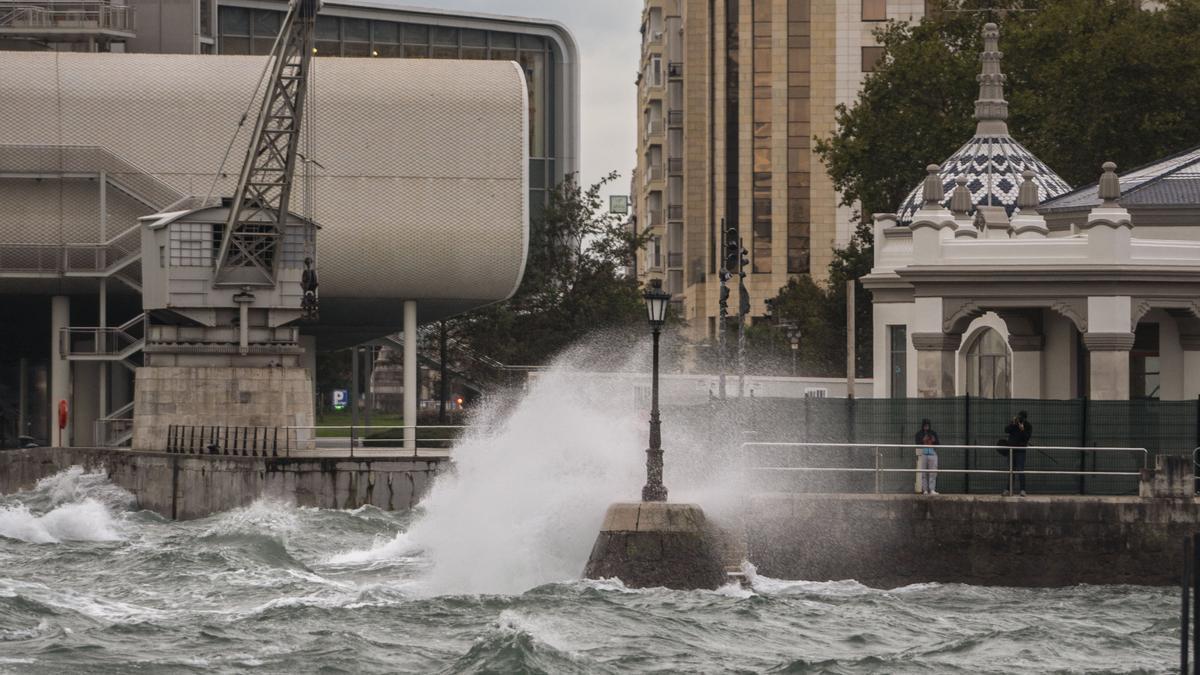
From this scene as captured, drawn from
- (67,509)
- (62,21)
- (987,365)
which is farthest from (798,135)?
(67,509)

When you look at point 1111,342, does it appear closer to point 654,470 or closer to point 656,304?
point 656,304

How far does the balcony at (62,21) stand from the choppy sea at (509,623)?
106 ft

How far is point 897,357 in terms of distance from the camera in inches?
2318

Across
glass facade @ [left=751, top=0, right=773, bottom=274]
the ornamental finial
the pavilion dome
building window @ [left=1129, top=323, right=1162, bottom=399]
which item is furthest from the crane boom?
glass facade @ [left=751, top=0, right=773, bottom=274]

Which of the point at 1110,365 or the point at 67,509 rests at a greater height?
the point at 1110,365

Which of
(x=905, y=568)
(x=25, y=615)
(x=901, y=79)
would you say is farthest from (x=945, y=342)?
(x=901, y=79)

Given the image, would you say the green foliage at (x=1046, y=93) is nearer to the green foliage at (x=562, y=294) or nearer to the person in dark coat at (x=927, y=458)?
the green foliage at (x=562, y=294)

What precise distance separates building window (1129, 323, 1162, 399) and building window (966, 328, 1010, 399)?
4.93 metres

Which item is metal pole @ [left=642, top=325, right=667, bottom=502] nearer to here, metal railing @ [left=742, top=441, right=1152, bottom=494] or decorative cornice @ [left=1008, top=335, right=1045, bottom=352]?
metal railing @ [left=742, top=441, right=1152, bottom=494]

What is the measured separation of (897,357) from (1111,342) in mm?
13510

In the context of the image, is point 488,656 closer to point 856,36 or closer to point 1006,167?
point 1006,167

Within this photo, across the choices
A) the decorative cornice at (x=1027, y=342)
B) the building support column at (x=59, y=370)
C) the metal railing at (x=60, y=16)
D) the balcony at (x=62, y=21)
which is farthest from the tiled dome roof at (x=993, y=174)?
the metal railing at (x=60, y=16)

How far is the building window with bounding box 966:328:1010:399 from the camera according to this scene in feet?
176

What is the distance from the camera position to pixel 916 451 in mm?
41375
